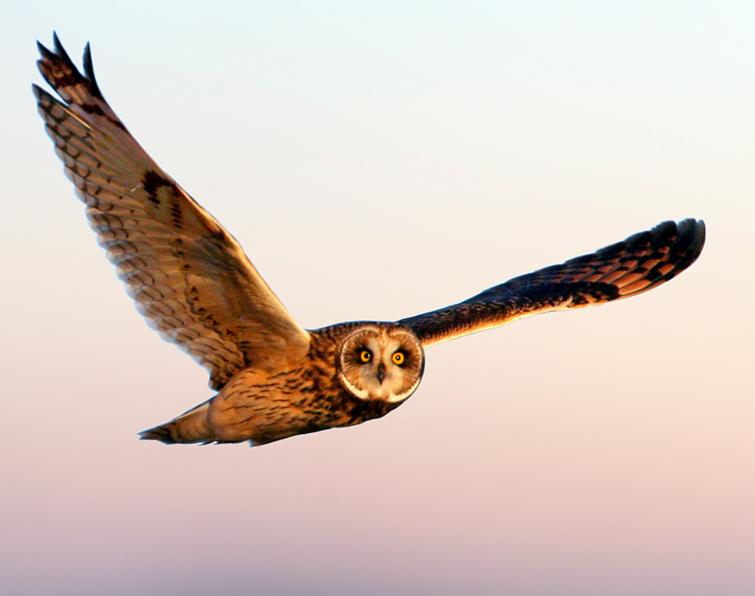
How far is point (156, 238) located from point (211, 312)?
882mm

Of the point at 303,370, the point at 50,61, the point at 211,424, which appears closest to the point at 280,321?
the point at 303,370

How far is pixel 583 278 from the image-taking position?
15.8m

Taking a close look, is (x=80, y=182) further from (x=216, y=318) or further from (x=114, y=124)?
(x=216, y=318)

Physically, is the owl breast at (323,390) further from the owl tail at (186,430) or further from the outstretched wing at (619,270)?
the outstretched wing at (619,270)

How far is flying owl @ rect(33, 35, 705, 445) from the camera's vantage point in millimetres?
10914

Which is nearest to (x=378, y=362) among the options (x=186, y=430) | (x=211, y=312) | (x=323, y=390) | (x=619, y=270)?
(x=323, y=390)

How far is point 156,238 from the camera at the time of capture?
11.2m

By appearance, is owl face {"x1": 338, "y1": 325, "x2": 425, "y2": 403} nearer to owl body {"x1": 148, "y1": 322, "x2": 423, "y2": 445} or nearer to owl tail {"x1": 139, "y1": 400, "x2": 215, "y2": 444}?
owl body {"x1": 148, "y1": 322, "x2": 423, "y2": 445}

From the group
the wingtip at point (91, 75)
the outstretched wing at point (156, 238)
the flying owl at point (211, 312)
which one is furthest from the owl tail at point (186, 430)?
the wingtip at point (91, 75)

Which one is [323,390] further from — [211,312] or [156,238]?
[156,238]

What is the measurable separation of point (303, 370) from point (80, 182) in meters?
2.36

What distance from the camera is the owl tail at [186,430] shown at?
39.6 feet

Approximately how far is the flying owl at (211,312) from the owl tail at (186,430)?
1 centimetres

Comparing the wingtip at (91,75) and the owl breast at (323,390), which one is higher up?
the wingtip at (91,75)
